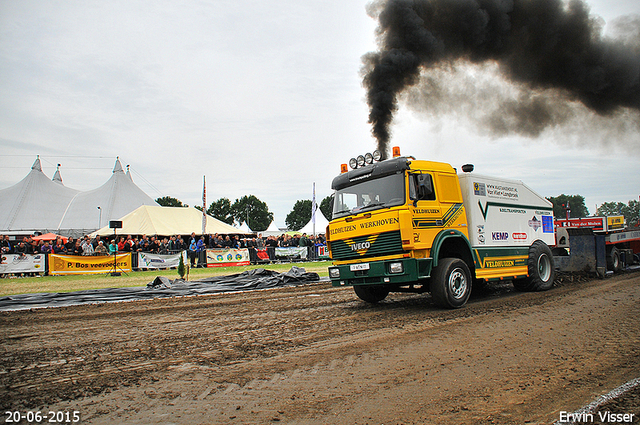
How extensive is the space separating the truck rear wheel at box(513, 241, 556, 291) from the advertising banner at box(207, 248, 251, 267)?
640 inches

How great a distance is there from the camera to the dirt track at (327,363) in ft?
11.0

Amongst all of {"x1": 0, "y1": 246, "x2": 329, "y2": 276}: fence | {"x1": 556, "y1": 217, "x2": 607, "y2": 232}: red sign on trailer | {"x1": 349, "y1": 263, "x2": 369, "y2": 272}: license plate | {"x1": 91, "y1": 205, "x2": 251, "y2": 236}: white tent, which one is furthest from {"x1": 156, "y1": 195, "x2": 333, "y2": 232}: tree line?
{"x1": 349, "y1": 263, "x2": 369, "y2": 272}: license plate

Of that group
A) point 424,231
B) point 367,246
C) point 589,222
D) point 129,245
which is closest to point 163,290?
point 367,246

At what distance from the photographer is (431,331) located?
19.7 ft

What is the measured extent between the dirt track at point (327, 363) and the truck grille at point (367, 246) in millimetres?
1149

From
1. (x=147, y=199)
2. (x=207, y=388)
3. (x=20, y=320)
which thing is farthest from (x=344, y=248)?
(x=147, y=199)

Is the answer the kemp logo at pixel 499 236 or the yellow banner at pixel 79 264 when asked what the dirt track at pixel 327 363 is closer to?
the kemp logo at pixel 499 236

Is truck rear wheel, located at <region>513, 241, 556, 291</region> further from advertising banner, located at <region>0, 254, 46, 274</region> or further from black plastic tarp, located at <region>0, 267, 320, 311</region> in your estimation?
advertising banner, located at <region>0, 254, 46, 274</region>

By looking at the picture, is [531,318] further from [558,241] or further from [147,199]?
[147,199]

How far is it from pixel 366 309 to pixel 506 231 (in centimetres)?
410

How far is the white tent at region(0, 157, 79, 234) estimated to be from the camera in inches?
1494

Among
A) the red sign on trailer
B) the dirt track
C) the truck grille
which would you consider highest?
the red sign on trailer

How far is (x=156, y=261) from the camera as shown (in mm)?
21406

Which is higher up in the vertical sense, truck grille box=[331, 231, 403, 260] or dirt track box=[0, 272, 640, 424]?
truck grille box=[331, 231, 403, 260]
